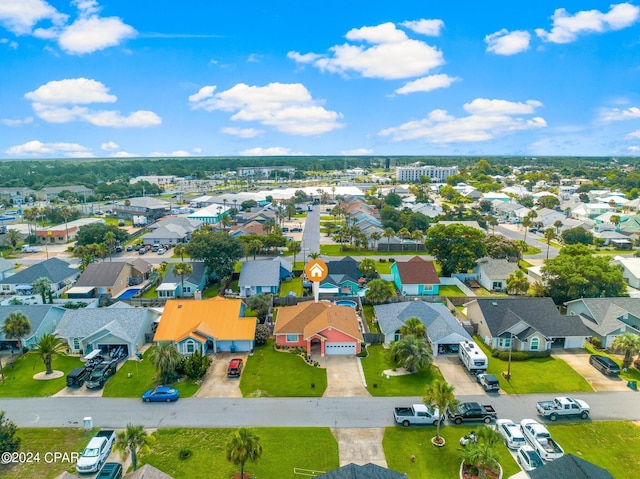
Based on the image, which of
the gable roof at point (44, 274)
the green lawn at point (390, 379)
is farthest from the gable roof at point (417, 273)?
the gable roof at point (44, 274)

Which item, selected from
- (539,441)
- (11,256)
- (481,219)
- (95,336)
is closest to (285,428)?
(539,441)

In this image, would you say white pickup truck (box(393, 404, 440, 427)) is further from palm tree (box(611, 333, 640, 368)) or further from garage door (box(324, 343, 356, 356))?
palm tree (box(611, 333, 640, 368))

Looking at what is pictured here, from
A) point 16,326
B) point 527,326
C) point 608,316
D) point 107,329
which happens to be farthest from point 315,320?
point 608,316

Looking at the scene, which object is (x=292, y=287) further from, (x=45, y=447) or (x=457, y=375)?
(x=45, y=447)

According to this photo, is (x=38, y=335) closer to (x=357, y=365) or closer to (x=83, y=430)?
(x=83, y=430)

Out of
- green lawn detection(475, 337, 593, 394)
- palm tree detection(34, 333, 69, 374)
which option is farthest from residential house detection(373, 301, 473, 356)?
palm tree detection(34, 333, 69, 374)
